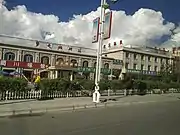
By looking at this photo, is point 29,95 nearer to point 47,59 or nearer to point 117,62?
point 47,59

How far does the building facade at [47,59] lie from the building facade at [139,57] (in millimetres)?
10024

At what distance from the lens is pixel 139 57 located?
216ft

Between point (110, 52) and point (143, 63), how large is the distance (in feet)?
28.0

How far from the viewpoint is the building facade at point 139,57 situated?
203 ft

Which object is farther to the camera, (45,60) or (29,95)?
(45,60)

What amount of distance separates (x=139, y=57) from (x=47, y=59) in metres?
24.7

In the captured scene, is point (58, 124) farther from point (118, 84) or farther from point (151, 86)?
point (151, 86)

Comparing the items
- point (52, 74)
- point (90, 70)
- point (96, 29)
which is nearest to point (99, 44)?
point (96, 29)

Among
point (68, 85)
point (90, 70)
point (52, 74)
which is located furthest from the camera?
point (52, 74)

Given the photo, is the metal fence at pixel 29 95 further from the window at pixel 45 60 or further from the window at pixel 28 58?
the window at pixel 45 60

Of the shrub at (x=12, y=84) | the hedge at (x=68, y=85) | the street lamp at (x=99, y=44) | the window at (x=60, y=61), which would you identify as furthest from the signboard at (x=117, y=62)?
the shrub at (x=12, y=84)

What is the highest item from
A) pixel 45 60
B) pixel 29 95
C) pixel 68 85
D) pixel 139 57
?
pixel 139 57

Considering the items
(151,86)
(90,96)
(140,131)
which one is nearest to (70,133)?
(140,131)

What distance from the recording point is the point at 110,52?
66125 millimetres
